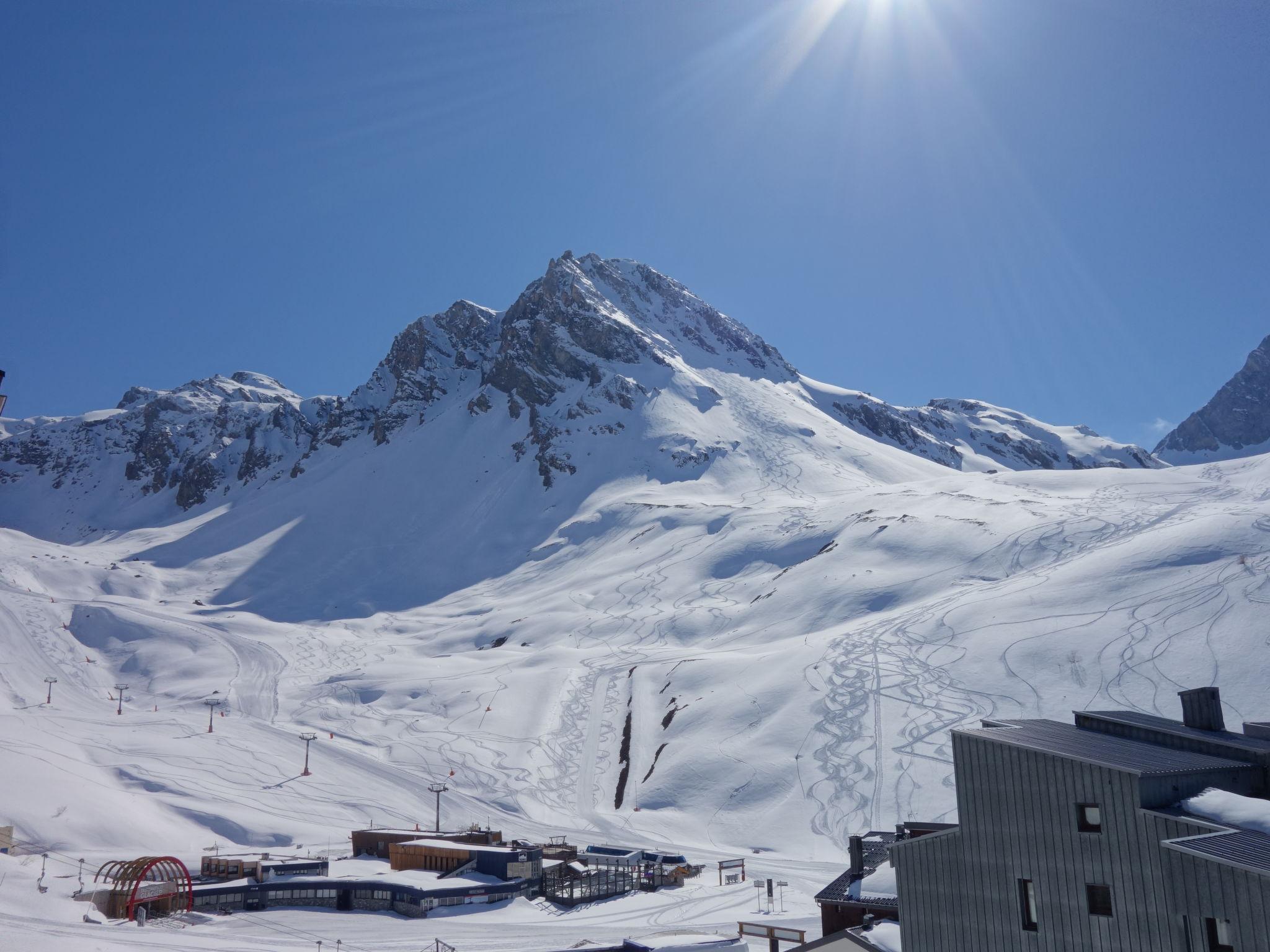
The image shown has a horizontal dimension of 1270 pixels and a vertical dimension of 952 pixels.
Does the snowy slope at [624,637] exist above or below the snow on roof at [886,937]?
above

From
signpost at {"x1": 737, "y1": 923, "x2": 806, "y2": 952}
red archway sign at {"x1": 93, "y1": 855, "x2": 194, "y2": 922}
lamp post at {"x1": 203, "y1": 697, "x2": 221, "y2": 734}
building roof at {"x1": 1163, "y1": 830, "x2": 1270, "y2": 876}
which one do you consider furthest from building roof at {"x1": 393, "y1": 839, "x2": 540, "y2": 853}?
building roof at {"x1": 1163, "y1": 830, "x2": 1270, "y2": 876}

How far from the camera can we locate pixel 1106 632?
50406 mm

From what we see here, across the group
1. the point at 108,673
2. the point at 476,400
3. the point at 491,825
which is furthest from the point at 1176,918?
the point at 476,400

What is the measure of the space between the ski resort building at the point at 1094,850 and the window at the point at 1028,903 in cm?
2

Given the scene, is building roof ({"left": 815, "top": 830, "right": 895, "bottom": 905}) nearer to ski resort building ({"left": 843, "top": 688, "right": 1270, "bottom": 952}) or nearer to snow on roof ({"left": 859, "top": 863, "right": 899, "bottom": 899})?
snow on roof ({"left": 859, "top": 863, "right": 899, "bottom": 899})

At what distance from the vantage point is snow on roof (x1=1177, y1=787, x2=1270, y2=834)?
14.2 metres

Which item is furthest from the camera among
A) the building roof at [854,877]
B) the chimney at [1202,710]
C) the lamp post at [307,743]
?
the lamp post at [307,743]

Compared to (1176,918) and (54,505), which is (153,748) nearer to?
(1176,918)

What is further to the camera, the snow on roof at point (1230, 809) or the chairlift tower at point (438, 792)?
the chairlift tower at point (438, 792)

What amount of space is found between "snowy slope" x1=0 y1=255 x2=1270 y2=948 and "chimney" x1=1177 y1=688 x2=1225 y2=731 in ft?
69.8

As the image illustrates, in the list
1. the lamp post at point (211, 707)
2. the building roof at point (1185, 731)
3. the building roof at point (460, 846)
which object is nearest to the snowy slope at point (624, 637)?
the lamp post at point (211, 707)

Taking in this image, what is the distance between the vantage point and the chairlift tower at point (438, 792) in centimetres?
5203

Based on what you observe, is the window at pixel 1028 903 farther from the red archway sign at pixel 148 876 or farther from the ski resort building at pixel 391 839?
the ski resort building at pixel 391 839

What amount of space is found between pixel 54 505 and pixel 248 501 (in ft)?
203
